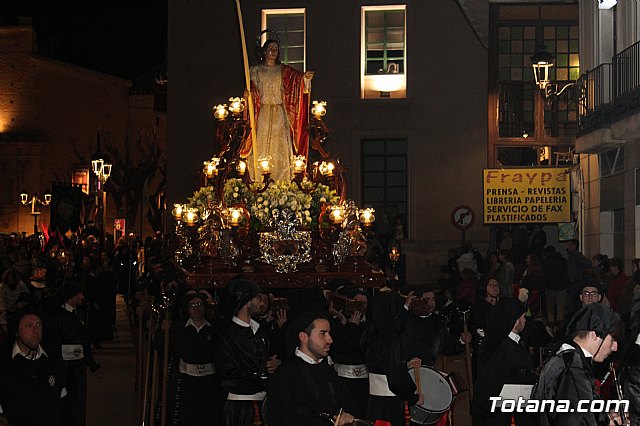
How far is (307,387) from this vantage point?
25.8 feet

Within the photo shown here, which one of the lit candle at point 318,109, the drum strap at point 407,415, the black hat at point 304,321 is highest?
the lit candle at point 318,109

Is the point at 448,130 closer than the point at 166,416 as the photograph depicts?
No

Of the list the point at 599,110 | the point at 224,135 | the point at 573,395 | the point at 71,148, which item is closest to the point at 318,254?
the point at 224,135

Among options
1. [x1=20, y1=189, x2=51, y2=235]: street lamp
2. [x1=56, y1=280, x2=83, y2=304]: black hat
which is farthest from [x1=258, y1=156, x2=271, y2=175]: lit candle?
[x1=20, y1=189, x2=51, y2=235]: street lamp

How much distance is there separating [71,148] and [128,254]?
2441 centimetres

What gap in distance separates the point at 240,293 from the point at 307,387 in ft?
6.51

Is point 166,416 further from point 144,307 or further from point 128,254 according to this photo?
point 128,254

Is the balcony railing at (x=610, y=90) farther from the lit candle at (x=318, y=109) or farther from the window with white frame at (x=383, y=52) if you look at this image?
the window with white frame at (x=383, y=52)

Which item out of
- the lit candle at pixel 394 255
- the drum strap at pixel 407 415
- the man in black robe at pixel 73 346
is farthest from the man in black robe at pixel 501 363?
the lit candle at pixel 394 255

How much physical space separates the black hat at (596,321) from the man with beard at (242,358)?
132 inches

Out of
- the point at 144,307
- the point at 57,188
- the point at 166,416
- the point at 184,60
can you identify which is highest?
the point at 184,60

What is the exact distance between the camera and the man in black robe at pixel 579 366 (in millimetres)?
6621

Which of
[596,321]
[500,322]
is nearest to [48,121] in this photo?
[500,322]

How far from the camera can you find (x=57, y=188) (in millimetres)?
31078
